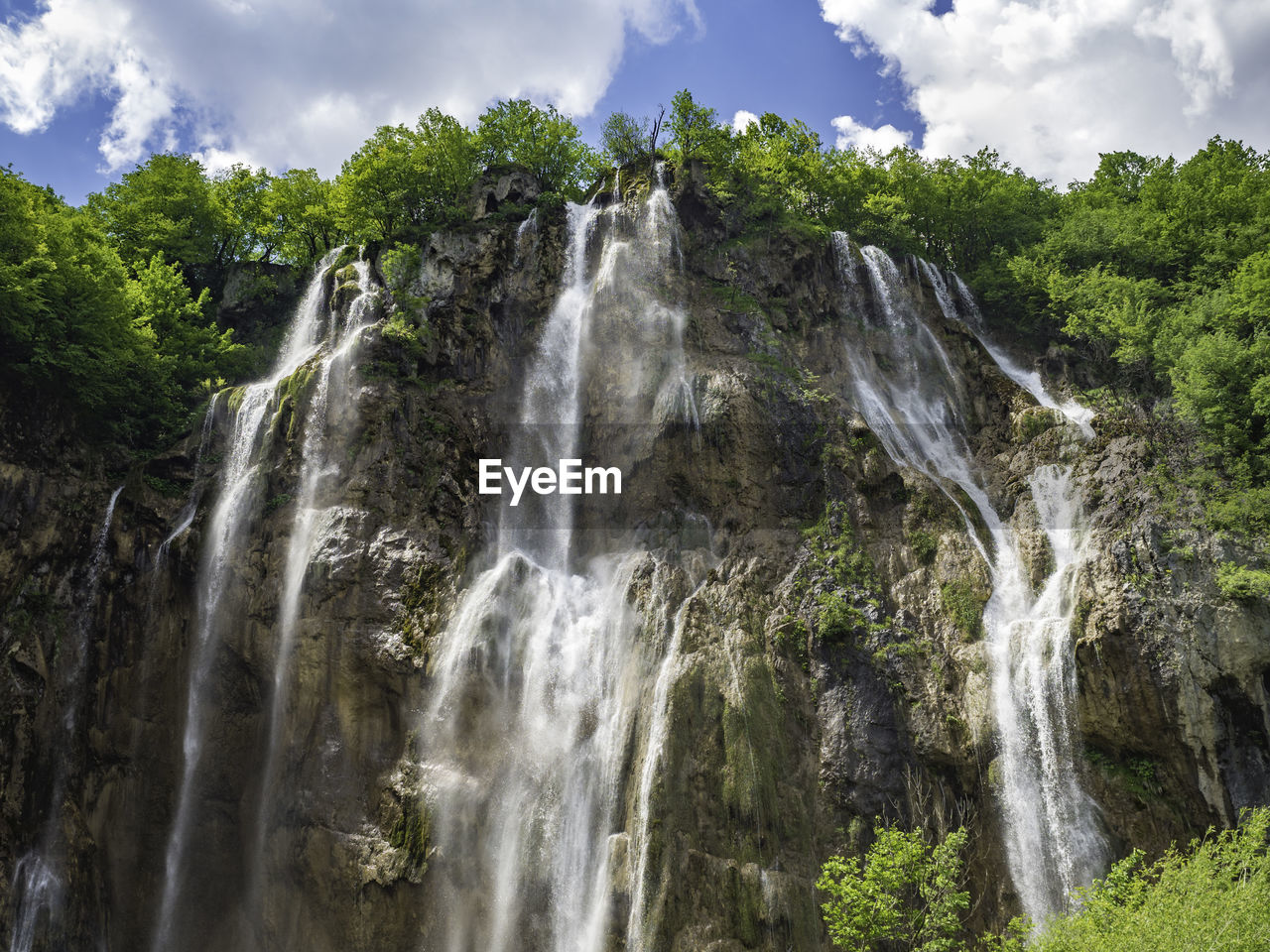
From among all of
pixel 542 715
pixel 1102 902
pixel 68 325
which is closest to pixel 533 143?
pixel 68 325

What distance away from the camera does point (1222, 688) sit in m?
15.2

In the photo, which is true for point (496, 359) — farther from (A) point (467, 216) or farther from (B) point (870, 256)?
(B) point (870, 256)

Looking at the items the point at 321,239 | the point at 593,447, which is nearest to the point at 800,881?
the point at 593,447

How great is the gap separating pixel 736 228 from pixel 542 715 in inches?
841

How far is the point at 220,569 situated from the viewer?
22.2 meters

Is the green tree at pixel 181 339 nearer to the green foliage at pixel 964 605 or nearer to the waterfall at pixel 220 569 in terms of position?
the waterfall at pixel 220 569

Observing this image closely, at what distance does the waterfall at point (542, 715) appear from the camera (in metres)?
16.6

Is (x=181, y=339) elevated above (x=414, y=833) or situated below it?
above

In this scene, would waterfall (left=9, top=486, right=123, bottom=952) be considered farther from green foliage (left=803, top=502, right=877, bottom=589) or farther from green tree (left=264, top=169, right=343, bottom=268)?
green foliage (left=803, top=502, right=877, bottom=589)

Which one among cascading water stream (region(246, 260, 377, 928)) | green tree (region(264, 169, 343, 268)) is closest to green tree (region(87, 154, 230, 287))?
green tree (region(264, 169, 343, 268))

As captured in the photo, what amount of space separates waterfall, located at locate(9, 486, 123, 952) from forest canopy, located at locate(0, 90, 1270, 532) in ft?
19.0

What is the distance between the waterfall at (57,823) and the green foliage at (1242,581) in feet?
92.1

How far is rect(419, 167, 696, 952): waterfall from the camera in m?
16.6

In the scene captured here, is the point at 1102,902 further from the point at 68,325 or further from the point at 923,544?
the point at 68,325
